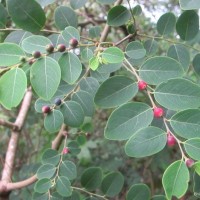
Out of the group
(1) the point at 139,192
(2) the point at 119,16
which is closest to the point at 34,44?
(2) the point at 119,16

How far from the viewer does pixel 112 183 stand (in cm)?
148

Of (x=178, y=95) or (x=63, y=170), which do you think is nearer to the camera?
(x=178, y=95)

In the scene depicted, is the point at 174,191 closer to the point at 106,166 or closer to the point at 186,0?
the point at 186,0

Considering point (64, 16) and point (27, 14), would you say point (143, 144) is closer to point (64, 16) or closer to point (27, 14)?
point (27, 14)

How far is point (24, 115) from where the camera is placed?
1.93 metres

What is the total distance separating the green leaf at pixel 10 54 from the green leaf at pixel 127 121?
29 cm

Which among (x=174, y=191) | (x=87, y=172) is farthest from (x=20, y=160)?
(x=174, y=191)

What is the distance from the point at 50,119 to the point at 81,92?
15 cm

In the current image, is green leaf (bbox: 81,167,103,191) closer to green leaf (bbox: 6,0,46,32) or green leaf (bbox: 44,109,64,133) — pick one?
green leaf (bbox: 44,109,64,133)

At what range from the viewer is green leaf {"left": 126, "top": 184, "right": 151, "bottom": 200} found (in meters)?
1.26

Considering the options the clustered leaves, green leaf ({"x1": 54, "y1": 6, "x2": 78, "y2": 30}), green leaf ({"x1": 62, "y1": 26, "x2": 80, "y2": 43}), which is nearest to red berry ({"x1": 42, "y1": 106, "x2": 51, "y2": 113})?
the clustered leaves

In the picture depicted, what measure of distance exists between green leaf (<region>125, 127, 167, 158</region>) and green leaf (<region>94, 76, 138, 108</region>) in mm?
140

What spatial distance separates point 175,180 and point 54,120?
1.49 feet

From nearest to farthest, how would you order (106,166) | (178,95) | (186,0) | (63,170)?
(178,95) < (186,0) < (63,170) < (106,166)
